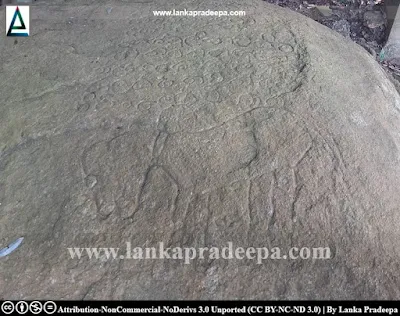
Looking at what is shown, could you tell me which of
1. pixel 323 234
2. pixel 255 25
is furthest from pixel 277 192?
pixel 255 25

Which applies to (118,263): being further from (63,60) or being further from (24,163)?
(63,60)

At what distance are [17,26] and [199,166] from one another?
1824 millimetres

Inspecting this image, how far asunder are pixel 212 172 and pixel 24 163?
89 centimetres

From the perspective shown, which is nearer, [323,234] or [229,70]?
[323,234]
